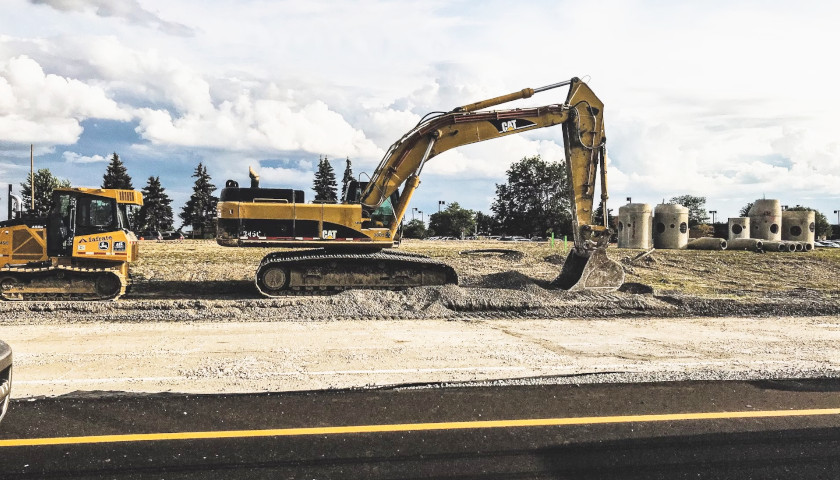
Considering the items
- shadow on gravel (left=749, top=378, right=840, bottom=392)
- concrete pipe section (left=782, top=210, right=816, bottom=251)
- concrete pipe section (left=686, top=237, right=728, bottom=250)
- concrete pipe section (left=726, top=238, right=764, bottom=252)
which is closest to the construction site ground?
shadow on gravel (left=749, top=378, right=840, bottom=392)

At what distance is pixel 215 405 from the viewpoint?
5.53 m

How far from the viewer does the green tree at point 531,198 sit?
8925 centimetres

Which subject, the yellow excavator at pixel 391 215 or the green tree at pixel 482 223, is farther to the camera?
the green tree at pixel 482 223

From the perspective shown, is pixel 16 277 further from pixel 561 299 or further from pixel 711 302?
pixel 711 302

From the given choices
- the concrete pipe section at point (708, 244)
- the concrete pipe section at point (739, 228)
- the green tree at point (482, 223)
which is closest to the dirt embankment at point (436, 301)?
the concrete pipe section at point (708, 244)

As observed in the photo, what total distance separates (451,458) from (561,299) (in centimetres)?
999

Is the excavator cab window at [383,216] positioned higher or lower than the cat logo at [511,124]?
lower

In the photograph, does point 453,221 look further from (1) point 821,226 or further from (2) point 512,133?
(2) point 512,133

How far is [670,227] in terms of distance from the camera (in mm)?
35438

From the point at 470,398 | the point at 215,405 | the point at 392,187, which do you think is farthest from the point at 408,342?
the point at 392,187

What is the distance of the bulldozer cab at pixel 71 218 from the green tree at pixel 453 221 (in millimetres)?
90756

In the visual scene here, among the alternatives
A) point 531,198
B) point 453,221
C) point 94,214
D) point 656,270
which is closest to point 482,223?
point 453,221

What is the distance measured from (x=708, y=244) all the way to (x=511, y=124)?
918 inches

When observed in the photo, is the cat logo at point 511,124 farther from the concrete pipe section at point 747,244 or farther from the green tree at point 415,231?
the green tree at point 415,231
